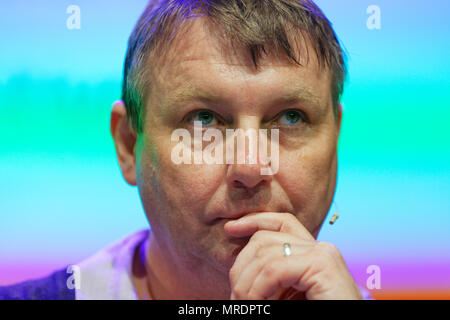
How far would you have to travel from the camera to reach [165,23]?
1.85 metres

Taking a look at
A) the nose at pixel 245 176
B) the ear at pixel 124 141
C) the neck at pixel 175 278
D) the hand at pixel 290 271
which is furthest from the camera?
the ear at pixel 124 141

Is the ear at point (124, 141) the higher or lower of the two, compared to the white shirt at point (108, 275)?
higher

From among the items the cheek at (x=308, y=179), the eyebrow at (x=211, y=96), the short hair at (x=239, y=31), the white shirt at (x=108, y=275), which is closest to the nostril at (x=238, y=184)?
the cheek at (x=308, y=179)

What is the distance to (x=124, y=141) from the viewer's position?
206cm

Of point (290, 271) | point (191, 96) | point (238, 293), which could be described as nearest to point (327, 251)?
point (290, 271)

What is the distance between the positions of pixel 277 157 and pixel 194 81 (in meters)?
0.34

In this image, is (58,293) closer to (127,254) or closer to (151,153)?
(127,254)

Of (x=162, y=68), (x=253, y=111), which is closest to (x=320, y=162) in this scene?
(x=253, y=111)

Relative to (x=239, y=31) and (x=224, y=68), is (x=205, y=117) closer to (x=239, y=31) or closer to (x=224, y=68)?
(x=224, y=68)

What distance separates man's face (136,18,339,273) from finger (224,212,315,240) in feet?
0.11

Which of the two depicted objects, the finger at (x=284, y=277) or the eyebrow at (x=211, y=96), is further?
the eyebrow at (x=211, y=96)

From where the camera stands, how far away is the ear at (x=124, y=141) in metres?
2.03

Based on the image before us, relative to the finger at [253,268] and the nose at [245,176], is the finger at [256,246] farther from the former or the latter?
the nose at [245,176]

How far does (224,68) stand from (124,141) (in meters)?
0.54
